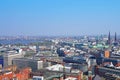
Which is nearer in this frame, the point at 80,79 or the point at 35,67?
the point at 80,79

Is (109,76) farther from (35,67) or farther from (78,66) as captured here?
(35,67)

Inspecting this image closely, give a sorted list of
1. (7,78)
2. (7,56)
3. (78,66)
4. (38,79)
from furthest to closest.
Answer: (7,56) < (78,66) < (7,78) < (38,79)

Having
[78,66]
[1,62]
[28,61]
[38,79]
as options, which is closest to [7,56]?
[1,62]

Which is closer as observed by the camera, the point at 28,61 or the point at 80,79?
the point at 80,79

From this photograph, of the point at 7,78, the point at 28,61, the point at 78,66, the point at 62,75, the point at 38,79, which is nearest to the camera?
the point at 38,79

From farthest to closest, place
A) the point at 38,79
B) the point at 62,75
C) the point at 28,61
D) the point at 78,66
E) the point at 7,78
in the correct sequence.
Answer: the point at 28,61, the point at 78,66, the point at 62,75, the point at 7,78, the point at 38,79

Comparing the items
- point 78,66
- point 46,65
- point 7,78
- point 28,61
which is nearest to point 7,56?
point 28,61

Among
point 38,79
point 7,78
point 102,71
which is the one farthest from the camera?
point 102,71

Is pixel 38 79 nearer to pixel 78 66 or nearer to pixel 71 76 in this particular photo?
pixel 71 76
